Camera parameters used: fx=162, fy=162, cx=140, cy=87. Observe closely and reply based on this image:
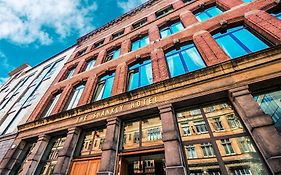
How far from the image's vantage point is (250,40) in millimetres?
6918

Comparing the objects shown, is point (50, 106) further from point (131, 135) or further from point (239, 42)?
point (239, 42)

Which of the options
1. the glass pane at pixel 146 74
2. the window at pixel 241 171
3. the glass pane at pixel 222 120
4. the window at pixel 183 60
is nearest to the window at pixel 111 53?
the glass pane at pixel 146 74

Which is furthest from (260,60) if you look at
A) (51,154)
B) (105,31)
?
(105,31)

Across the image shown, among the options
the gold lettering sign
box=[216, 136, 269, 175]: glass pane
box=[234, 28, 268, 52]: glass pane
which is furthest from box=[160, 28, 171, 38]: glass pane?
box=[216, 136, 269, 175]: glass pane

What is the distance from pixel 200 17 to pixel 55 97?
11900 millimetres

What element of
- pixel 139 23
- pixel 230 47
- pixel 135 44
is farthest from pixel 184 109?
pixel 139 23

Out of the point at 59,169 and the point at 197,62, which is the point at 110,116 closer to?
the point at 59,169

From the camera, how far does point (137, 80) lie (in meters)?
9.11

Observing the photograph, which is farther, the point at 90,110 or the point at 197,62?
the point at 90,110

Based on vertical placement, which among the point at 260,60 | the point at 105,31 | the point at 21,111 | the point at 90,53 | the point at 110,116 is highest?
the point at 105,31

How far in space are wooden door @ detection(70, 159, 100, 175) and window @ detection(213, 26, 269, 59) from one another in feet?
23.6

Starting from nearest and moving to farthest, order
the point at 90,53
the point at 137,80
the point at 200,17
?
the point at 137,80 → the point at 200,17 → the point at 90,53

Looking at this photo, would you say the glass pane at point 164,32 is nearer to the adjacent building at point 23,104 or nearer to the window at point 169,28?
the window at point 169,28

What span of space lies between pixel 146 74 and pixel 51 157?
6574 mm
